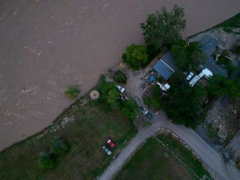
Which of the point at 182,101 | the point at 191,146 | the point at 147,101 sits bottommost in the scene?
the point at 191,146

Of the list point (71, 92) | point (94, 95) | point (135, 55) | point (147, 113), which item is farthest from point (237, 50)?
point (71, 92)

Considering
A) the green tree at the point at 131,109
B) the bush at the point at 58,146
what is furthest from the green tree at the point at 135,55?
the bush at the point at 58,146

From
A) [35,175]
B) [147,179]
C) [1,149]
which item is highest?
[1,149]

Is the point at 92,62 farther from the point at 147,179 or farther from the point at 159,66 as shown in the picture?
the point at 147,179

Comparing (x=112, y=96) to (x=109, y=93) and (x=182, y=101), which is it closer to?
(x=109, y=93)

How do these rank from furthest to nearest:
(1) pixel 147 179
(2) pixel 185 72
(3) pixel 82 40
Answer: (3) pixel 82 40 < (2) pixel 185 72 < (1) pixel 147 179

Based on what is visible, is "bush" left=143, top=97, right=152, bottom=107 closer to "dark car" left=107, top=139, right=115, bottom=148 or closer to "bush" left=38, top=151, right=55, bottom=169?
"dark car" left=107, top=139, right=115, bottom=148

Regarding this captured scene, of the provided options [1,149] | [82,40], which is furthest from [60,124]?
[82,40]
